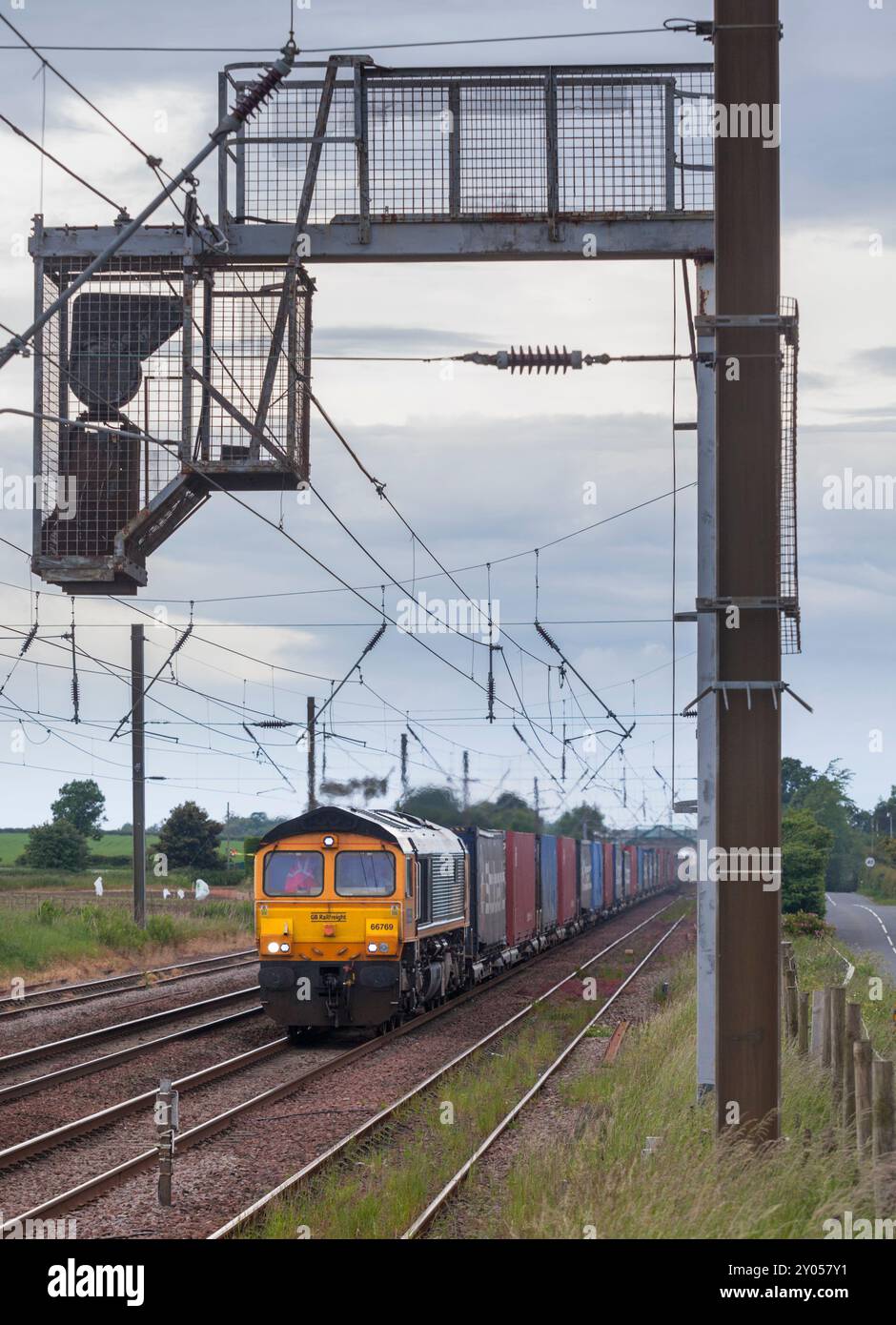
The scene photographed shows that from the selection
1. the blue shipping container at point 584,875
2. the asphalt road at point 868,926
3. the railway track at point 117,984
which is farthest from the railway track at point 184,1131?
the blue shipping container at point 584,875

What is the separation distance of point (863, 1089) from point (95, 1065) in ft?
38.5

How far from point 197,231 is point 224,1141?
348 inches

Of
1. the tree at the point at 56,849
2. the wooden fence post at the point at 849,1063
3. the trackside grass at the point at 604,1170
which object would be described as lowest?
the tree at the point at 56,849

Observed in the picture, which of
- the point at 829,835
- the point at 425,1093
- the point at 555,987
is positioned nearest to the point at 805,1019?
the point at 425,1093

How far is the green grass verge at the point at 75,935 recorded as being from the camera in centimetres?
3250

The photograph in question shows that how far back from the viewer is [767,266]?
9.71 meters

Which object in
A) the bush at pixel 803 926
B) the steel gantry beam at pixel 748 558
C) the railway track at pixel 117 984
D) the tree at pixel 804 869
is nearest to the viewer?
the steel gantry beam at pixel 748 558

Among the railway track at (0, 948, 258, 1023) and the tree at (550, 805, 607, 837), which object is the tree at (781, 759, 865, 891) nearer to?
the tree at (550, 805, 607, 837)

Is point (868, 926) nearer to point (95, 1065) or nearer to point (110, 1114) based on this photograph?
point (95, 1065)

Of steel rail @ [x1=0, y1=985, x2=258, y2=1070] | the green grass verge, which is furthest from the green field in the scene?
steel rail @ [x1=0, y1=985, x2=258, y2=1070]

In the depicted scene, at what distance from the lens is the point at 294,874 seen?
22.2m

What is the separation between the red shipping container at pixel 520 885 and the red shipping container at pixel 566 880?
5620 mm

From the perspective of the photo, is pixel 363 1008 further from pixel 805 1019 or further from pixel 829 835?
pixel 829 835

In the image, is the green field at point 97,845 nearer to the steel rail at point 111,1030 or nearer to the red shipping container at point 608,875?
the red shipping container at point 608,875
